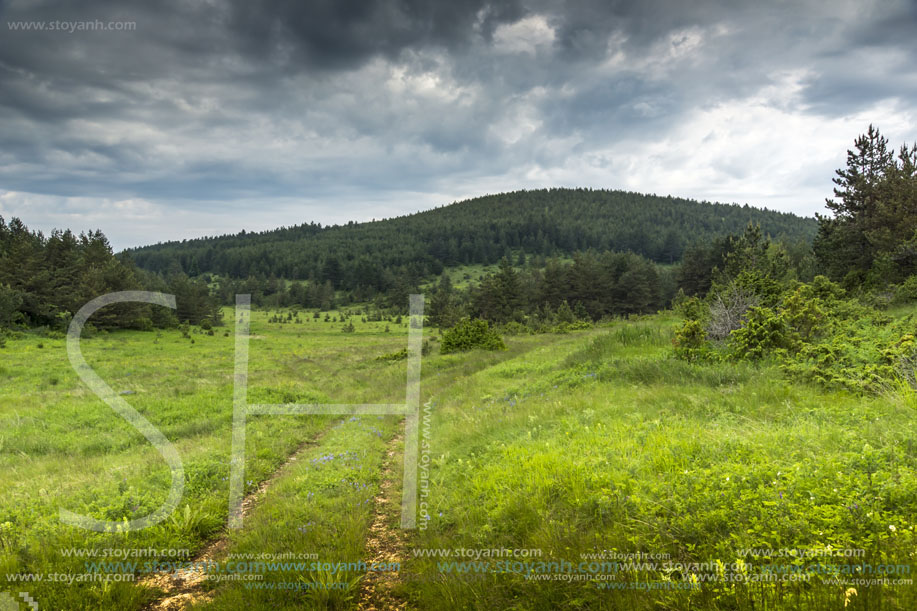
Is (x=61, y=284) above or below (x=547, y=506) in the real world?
above

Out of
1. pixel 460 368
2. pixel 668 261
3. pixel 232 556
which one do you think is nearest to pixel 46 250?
pixel 460 368

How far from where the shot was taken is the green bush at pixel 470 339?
103 ft

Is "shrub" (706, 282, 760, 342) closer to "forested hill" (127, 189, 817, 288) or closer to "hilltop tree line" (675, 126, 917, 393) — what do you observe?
"hilltop tree line" (675, 126, 917, 393)

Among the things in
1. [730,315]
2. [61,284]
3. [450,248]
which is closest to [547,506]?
[730,315]

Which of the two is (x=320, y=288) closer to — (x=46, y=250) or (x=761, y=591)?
(x=46, y=250)

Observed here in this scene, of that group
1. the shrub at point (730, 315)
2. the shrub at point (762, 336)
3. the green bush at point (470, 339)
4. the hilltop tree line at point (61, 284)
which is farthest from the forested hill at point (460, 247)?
the shrub at point (762, 336)

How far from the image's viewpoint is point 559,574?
12.5 ft

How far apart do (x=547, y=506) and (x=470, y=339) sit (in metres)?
27.2

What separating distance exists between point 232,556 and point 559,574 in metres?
3.95

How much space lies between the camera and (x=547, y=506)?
4840 mm

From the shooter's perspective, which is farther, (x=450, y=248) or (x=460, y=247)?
(x=460, y=247)

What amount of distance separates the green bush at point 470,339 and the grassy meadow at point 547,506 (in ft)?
66.3

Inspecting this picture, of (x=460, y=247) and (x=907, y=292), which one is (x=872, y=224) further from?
(x=460, y=247)

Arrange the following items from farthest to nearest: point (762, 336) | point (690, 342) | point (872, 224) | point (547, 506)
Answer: point (872, 224) → point (690, 342) → point (762, 336) → point (547, 506)
